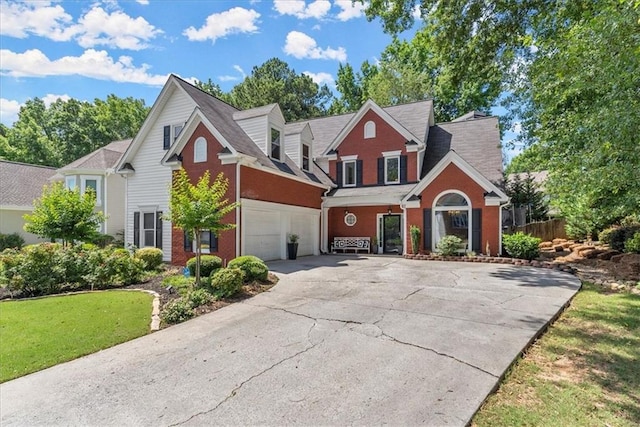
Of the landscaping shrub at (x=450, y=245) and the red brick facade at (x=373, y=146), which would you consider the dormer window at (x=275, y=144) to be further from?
the landscaping shrub at (x=450, y=245)

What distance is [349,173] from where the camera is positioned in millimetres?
19812

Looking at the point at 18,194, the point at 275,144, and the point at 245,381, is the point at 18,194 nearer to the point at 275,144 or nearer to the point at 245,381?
the point at 275,144

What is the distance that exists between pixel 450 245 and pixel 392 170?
221 inches

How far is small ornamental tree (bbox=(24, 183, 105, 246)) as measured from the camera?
460 inches

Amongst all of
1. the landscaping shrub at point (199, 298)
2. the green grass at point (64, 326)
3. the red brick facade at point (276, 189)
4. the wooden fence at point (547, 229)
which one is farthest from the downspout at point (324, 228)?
the wooden fence at point (547, 229)

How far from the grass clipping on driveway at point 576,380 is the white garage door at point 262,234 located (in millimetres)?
10590

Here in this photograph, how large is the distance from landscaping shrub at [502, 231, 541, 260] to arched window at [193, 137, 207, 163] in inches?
526

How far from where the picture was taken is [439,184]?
52.3 ft

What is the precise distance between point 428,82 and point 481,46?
2124 centimetres

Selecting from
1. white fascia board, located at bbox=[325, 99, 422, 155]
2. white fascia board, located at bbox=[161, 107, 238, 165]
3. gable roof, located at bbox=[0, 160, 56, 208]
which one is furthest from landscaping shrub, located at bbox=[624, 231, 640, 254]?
gable roof, located at bbox=[0, 160, 56, 208]

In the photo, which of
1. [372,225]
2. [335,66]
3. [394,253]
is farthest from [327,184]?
[335,66]

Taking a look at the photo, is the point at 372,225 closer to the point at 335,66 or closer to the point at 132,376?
the point at 132,376

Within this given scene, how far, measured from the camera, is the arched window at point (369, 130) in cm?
1919

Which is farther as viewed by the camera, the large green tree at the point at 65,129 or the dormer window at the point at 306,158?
the large green tree at the point at 65,129
